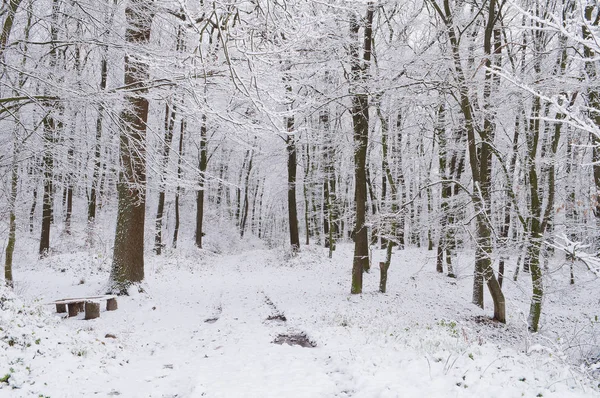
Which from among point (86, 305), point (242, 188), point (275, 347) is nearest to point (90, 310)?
point (86, 305)

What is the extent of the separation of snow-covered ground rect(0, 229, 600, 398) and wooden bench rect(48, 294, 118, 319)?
197mm

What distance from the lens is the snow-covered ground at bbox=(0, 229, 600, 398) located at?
14.6 ft

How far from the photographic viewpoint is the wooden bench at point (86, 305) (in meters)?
8.19

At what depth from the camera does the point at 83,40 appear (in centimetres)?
548

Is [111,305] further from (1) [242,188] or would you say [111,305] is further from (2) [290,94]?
(2) [290,94]

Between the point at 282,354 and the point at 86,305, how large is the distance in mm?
4987

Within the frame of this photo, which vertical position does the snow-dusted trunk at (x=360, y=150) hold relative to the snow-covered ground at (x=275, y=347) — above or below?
above

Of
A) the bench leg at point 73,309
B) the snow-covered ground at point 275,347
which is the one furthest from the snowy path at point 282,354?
the bench leg at point 73,309

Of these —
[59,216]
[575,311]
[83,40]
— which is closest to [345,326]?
[83,40]

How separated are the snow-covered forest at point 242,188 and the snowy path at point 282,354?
1.8 inches

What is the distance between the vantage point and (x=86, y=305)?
8.23 metres

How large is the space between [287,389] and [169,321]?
200 inches

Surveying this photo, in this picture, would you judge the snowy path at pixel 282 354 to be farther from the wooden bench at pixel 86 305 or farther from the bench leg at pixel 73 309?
the bench leg at pixel 73 309

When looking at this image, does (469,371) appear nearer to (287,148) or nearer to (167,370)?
(167,370)
